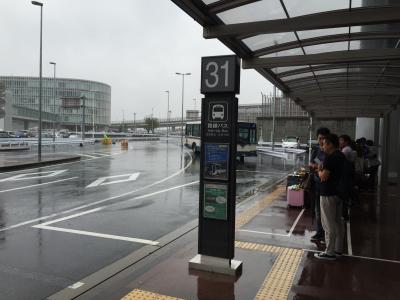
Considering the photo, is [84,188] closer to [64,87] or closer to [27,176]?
[27,176]

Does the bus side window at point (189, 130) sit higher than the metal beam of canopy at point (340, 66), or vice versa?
the metal beam of canopy at point (340, 66)

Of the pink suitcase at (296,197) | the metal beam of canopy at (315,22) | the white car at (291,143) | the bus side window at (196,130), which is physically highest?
the metal beam of canopy at (315,22)

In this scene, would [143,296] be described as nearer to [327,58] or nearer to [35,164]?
[327,58]

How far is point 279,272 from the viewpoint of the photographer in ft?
18.1

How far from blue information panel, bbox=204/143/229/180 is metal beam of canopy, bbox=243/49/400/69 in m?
3.61

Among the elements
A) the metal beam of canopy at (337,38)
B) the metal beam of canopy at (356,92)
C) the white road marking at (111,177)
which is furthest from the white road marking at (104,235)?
the metal beam of canopy at (356,92)

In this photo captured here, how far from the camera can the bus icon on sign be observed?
537 centimetres

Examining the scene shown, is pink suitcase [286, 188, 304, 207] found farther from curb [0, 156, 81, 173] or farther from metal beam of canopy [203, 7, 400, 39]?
curb [0, 156, 81, 173]

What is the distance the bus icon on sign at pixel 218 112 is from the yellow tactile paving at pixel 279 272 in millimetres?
2183

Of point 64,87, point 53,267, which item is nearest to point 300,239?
point 53,267

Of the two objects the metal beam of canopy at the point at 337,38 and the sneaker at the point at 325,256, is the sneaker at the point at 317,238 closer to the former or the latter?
the sneaker at the point at 325,256

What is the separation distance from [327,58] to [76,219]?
6.27 metres

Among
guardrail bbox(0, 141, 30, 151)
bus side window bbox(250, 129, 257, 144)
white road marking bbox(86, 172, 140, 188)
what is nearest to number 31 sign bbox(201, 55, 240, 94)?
white road marking bbox(86, 172, 140, 188)

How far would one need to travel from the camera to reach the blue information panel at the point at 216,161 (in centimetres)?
539
